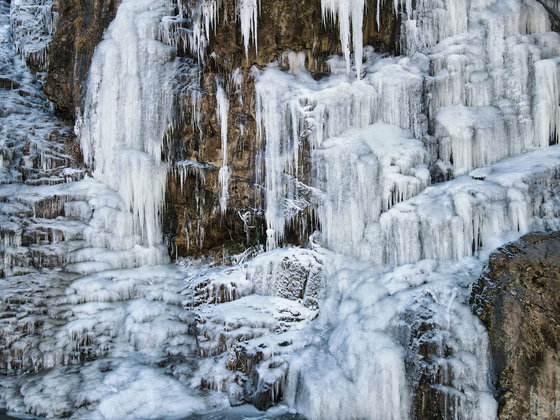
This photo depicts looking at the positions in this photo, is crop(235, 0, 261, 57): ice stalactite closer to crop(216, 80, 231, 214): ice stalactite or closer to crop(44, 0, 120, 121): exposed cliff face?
crop(216, 80, 231, 214): ice stalactite

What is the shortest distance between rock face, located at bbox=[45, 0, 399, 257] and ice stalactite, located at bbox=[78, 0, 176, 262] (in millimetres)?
483

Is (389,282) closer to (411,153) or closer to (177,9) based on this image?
(411,153)

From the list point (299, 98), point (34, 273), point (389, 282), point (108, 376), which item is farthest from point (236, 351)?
point (299, 98)

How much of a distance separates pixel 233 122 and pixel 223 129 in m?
0.32

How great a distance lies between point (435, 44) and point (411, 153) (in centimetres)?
328

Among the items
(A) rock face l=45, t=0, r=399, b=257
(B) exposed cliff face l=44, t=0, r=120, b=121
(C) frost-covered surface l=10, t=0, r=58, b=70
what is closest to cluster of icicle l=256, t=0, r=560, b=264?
(A) rock face l=45, t=0, r=399, b=257

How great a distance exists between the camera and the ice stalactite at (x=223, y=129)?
11.9 metres

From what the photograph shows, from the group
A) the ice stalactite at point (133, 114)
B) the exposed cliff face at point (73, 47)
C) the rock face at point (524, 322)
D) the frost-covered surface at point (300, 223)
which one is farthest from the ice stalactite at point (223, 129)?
the rock face at point (524, 322)

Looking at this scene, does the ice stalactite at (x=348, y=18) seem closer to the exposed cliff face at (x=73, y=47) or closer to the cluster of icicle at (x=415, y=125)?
the cluster of icicle at (x=415, y=125)

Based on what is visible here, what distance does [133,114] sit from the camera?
1241cm

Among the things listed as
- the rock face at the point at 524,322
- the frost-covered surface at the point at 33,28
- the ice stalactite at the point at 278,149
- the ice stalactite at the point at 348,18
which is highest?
the frost-covered surface at the point at 33,28

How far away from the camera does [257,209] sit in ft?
38.7

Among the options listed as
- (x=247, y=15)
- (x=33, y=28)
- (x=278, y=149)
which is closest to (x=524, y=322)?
(x=278, y=149)

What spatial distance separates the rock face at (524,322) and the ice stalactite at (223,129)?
6868mm
